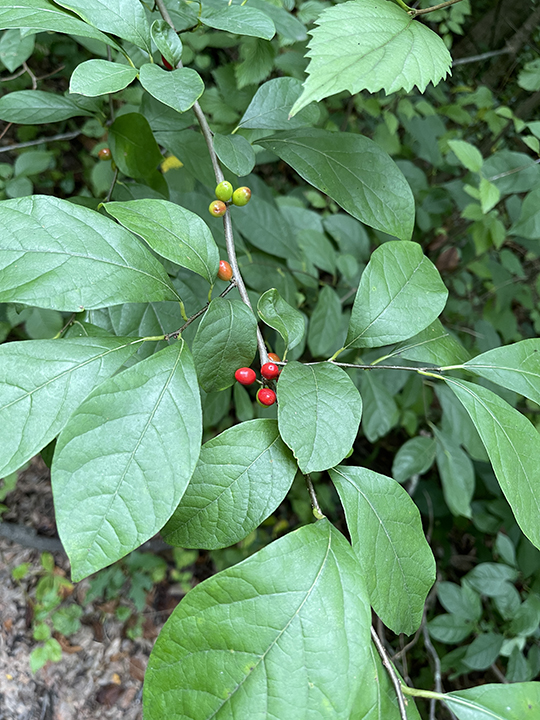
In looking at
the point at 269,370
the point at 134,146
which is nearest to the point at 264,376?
the point at 269,370

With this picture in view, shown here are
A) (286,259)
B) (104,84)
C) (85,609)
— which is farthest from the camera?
(85,609)

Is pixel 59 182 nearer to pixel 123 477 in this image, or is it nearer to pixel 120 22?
pixel 120 22

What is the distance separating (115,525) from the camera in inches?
20.8

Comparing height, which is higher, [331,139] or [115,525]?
[331,139]

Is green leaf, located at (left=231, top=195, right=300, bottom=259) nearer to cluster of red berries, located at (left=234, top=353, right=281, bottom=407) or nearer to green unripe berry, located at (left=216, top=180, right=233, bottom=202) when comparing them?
green unripe berry, located at (left=216, top=180, right=233, bottom=202)

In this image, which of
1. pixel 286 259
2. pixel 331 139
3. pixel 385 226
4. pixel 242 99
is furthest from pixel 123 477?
pixel 242 99

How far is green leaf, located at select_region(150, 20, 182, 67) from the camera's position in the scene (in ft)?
2.53

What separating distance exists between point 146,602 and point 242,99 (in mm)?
2429

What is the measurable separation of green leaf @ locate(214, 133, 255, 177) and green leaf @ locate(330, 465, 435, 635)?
21.6 inches

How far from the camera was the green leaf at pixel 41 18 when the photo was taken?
67 centimetres

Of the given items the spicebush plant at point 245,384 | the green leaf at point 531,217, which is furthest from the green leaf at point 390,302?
the green leaf at point 531,217

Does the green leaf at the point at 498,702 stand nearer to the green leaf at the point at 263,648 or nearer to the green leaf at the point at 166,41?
the green leaf at the point at 263,648

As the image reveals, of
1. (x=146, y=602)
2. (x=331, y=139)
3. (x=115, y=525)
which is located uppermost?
(x=331, y=139)

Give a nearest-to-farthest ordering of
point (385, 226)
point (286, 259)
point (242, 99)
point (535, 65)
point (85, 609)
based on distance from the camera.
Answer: point (385, 226)
point (286, 259)
point (242, 99)
point (535, 65)
point (85, 609)
